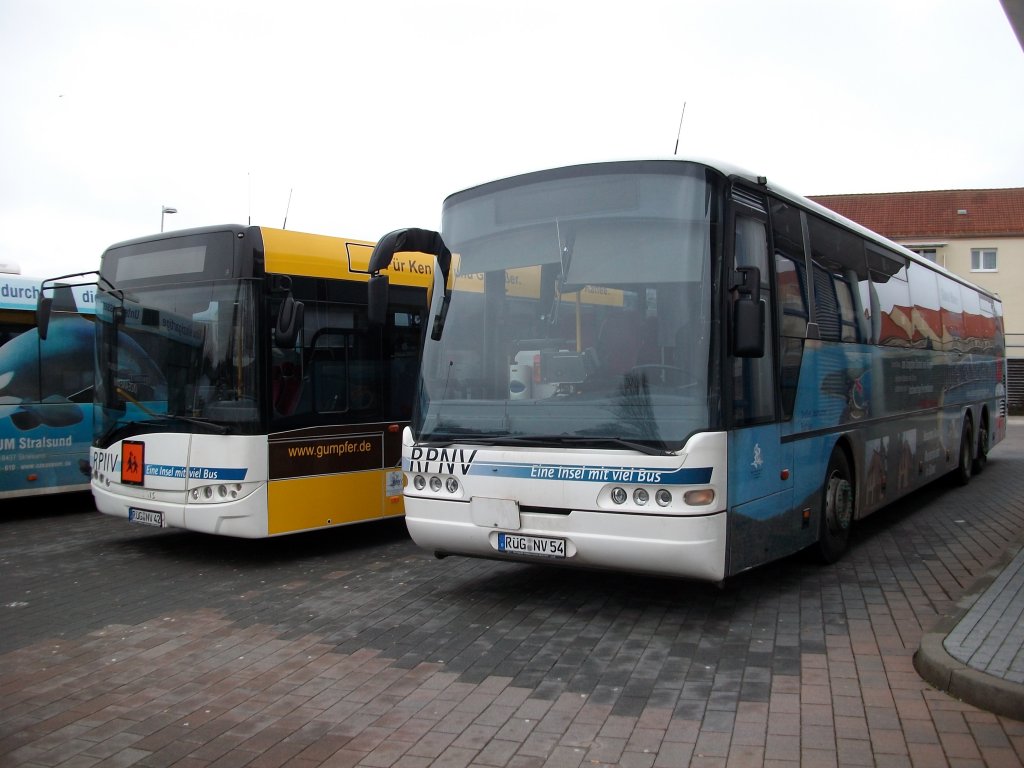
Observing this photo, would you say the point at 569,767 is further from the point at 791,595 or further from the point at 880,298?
the point at 880,298

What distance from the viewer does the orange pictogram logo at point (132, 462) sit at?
9211mm

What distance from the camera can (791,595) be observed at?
7453mm

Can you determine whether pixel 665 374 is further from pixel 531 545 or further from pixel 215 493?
pixel 215 493

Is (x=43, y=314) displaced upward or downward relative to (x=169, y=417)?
upward

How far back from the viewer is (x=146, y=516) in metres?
9.20

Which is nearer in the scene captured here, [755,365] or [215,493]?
[755,365]

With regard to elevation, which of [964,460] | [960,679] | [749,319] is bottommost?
[960,679]

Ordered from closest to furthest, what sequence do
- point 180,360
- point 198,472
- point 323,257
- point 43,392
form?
1. point 198,472
2. point 180,360
3. point 323,257
4. point 43,392

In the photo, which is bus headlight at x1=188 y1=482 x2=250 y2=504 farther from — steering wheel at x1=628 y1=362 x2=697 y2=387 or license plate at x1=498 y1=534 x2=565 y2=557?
steering wheel at x1=628 y1=362 x2=697 y2=387

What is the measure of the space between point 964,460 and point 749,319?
9.90 meters

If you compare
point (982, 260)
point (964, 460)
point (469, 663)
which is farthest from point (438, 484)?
point (982, 260)

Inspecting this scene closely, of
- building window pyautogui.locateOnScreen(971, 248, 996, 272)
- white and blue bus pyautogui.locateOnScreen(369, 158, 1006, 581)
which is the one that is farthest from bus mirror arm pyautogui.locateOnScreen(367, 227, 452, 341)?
building window pyautogui.locateOnScreen(971, 248, 996, 272)

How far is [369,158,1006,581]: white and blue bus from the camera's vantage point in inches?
246

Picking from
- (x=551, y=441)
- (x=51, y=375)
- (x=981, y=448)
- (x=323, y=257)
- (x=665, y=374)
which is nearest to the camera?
(x=665, y=374)
